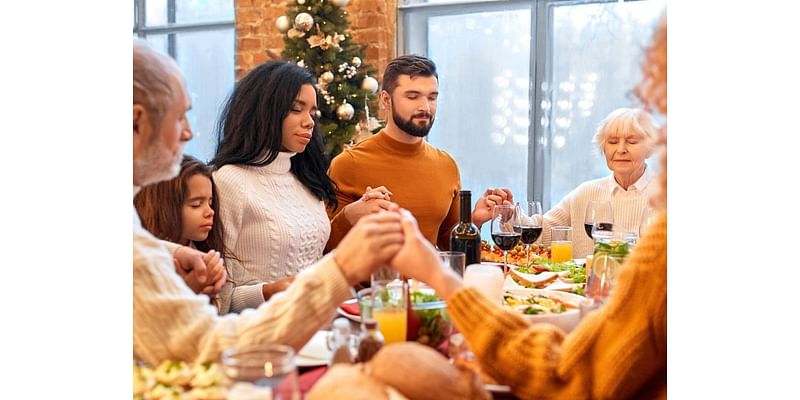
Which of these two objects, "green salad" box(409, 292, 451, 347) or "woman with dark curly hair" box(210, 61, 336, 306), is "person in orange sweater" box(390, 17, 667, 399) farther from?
"woman with dark curly hair" box(210, 61, 336, 306)

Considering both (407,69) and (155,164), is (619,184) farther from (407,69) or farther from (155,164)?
(155,164)

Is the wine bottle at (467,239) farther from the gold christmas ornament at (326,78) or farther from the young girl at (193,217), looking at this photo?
the gold christmas ornament at (326,78)

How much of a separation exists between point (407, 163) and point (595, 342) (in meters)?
1.95

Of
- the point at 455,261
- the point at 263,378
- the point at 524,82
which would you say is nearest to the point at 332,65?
the point at 524,82

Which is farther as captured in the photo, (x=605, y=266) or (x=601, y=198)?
(x=601, y=198)

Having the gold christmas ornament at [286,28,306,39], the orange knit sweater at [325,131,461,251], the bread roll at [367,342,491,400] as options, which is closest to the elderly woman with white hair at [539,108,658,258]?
the orange knit sweater at [325,131,461,251]

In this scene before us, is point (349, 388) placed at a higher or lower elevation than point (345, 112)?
lower

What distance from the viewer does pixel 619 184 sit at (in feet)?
10.4

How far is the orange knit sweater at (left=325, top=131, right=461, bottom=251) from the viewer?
2846 mm
